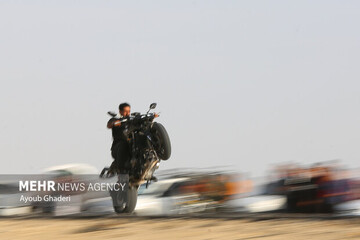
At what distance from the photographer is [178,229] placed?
1060 centimetres

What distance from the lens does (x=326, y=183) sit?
1445cm

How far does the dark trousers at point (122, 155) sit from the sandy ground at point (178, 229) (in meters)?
1.29

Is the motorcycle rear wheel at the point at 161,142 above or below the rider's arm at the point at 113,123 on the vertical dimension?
below

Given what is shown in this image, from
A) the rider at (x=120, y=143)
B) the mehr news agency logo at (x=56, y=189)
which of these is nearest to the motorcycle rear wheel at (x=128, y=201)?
the rider at (x=120, y=143)

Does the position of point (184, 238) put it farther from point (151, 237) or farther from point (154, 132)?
point (154, 132)

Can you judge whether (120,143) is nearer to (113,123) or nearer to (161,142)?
(113,123)

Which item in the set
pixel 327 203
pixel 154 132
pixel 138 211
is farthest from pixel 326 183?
pixel 138 211

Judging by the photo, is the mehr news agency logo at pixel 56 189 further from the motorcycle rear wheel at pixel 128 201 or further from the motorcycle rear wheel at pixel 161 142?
the motorcycle rear wheel at pixel 161 142

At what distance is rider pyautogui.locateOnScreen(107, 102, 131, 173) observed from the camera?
13047 millimetres

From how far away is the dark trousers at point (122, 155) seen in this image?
13.2 m

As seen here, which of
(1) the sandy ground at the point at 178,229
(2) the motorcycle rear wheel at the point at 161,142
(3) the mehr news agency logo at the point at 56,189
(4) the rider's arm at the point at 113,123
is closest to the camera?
(1) the sandy ground at the point at 178,229

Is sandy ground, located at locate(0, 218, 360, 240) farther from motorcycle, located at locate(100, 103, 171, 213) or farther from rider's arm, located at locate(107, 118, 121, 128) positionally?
rider's arm, located at locate(107, 118, 121, 128)

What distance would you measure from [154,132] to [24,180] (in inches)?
149

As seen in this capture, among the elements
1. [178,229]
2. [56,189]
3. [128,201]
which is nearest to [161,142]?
[128,201]
